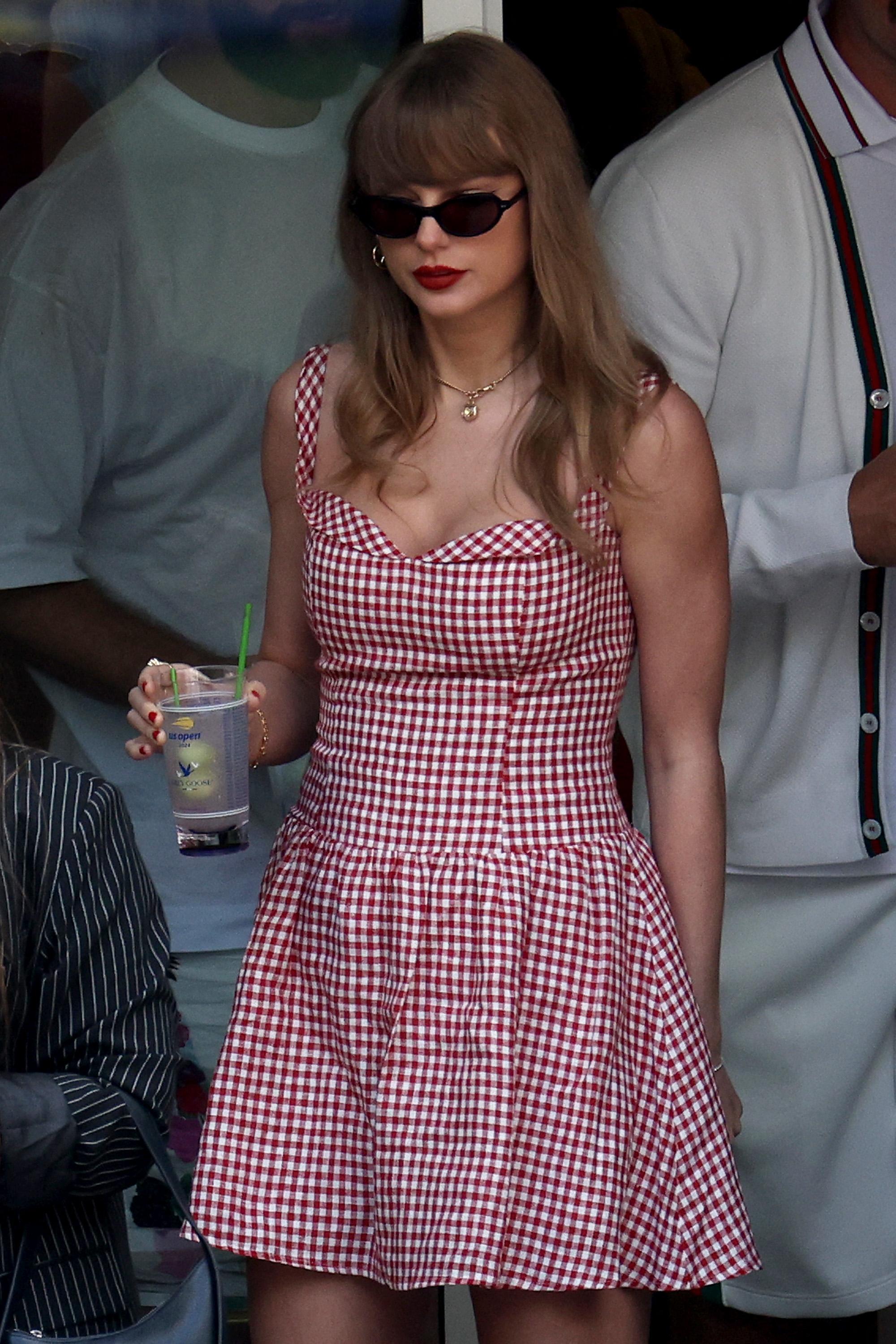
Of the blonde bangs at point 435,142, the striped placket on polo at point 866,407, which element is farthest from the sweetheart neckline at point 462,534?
the striped placket on polo at point 866,407

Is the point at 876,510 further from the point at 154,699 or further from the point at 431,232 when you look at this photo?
the point at 154,699

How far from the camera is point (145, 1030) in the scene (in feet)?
6.29

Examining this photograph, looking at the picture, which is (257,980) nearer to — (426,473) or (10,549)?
(426,473)

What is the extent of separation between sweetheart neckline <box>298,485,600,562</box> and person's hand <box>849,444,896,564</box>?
1.53ft

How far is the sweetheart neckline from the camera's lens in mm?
1968

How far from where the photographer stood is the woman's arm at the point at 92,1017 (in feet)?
5.87

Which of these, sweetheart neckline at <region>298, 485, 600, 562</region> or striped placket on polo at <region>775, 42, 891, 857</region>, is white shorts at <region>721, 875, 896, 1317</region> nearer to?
striped placket on polo at <region>775, 42, 891, 857</region>

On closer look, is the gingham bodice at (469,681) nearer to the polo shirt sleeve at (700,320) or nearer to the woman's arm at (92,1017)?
the woman's arm at (92,1017)

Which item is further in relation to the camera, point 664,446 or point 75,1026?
point 664,446

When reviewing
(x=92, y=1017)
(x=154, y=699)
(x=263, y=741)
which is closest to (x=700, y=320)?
(x=263, y=741)

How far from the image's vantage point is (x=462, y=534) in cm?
199

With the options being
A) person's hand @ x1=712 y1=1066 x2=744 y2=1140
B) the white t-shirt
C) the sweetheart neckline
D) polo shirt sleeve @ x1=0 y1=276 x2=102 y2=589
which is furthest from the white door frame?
person's hand @ x1=712 y1=1066 x2=744 y2=1140

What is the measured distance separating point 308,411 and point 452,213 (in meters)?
0.34

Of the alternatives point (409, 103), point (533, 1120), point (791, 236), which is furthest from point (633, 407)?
point (533, 1120)
